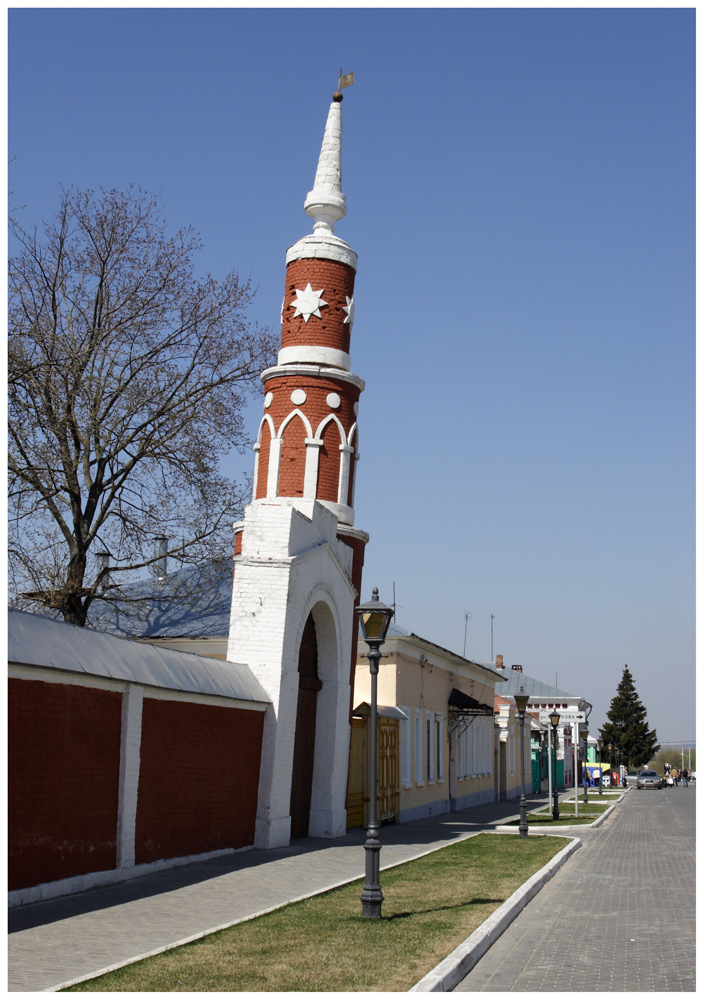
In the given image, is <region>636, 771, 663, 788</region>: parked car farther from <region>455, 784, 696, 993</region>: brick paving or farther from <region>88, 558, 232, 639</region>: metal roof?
<region>455, 784, 696, 993</region>: brick paving

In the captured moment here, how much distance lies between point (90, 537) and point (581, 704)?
186ft

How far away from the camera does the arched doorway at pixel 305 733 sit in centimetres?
1800

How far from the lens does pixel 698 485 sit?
8.60m

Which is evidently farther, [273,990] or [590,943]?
[590,943]

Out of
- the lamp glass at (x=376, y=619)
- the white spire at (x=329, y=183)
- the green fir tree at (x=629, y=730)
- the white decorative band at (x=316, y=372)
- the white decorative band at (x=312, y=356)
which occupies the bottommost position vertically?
the green fir tree at (x=629, y=730)

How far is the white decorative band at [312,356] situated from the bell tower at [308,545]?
21 mm

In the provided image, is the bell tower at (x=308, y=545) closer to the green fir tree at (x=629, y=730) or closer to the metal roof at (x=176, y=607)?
the metal roof at (x=176, y=607)

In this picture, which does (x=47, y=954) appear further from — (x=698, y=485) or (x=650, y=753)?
(x=650, y=753)

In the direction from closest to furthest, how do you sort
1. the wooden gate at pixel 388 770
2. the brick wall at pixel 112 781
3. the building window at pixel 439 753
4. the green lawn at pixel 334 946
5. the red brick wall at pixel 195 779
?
1. the green lawn at pixel 334 946
2. the brick wall at pixel 112 781
3. the red brick wall at pixel 195 779
4. the wooden gate at pixel 388 770
5. the building window at pixel 439 753

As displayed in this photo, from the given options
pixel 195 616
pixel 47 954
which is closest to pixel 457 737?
pixel 195 616

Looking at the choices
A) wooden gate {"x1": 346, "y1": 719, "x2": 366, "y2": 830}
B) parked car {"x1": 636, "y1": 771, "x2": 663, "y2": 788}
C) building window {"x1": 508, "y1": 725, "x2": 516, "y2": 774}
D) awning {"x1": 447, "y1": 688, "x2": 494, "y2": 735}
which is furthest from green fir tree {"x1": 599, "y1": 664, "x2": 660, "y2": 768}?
wooden gate {"x1": 346, "y1": 719, "x2": 366, "y2": 830}

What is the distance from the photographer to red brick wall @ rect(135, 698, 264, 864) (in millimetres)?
12617

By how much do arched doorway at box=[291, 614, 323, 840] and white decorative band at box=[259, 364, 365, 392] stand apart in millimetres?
4896

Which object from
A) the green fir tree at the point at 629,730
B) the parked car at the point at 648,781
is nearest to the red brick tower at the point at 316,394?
the parked car at the point at 648,781
